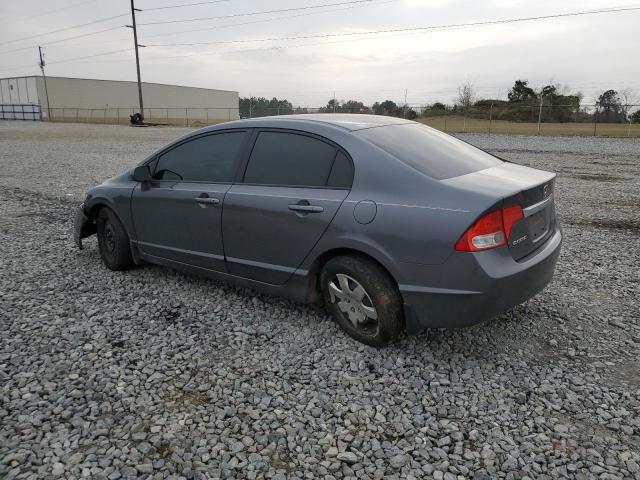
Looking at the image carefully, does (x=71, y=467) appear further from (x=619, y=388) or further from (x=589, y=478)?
(x=619, y=388)

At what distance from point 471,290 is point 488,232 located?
363 mm

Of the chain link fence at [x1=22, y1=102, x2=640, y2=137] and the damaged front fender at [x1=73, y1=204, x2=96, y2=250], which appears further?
the chain link fence at [x1=22, y1=102, x2=640, y2=137]

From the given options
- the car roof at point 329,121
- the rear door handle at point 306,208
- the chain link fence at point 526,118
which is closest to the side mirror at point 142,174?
the car roof at point 329,121

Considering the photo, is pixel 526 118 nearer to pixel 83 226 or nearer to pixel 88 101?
pixel 83 226

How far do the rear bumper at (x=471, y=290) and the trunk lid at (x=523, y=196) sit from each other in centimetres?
12

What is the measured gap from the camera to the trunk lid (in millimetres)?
3070

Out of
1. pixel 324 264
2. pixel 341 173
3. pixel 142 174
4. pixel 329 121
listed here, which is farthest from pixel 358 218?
pixel 142 174

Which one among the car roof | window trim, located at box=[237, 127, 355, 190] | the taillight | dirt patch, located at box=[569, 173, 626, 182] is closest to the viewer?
the taillight

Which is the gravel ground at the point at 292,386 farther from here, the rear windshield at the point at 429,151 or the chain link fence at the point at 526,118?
the chain link fence at the point at 526,118

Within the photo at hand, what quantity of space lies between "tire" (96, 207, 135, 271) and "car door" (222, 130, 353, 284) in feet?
5.06

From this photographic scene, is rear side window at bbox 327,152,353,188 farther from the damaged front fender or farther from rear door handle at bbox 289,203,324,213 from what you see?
the damaged front fender

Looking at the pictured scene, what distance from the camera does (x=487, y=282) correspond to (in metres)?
2.93

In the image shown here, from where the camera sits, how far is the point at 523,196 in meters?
3.15

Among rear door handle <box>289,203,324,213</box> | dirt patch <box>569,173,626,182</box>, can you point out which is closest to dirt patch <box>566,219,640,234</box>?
dirt patch <box>569,173,626,182</box>
